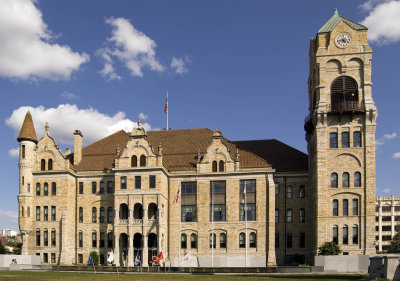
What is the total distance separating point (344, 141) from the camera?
63250mm

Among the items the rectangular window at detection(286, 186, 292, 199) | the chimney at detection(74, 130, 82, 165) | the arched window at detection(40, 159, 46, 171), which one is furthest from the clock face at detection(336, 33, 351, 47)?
the arched window at detection(40, 159, 46, 171)

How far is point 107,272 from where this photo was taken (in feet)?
182

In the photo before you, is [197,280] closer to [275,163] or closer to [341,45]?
[275,163]

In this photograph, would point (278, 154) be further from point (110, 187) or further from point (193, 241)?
point (110, 187)

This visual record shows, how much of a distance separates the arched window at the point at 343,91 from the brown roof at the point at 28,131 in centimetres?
4128

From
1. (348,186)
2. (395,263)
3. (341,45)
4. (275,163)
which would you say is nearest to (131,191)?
(275,163)

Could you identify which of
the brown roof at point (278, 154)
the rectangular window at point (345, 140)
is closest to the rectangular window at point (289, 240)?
the brown roof at point (278, 154)

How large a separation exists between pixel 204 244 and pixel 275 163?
1472 centimetres

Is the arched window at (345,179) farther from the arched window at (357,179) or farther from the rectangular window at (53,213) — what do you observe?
the rectangular window at (53,213)

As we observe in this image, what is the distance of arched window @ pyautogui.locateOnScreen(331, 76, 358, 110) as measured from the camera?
6359cm

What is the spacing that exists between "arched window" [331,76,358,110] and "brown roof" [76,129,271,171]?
40.0ft

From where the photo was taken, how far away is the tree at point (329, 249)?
193ft

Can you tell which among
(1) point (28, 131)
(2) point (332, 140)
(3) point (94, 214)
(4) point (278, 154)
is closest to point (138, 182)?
(3) point (94, 214)

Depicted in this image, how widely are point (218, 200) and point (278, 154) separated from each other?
11100 mm
